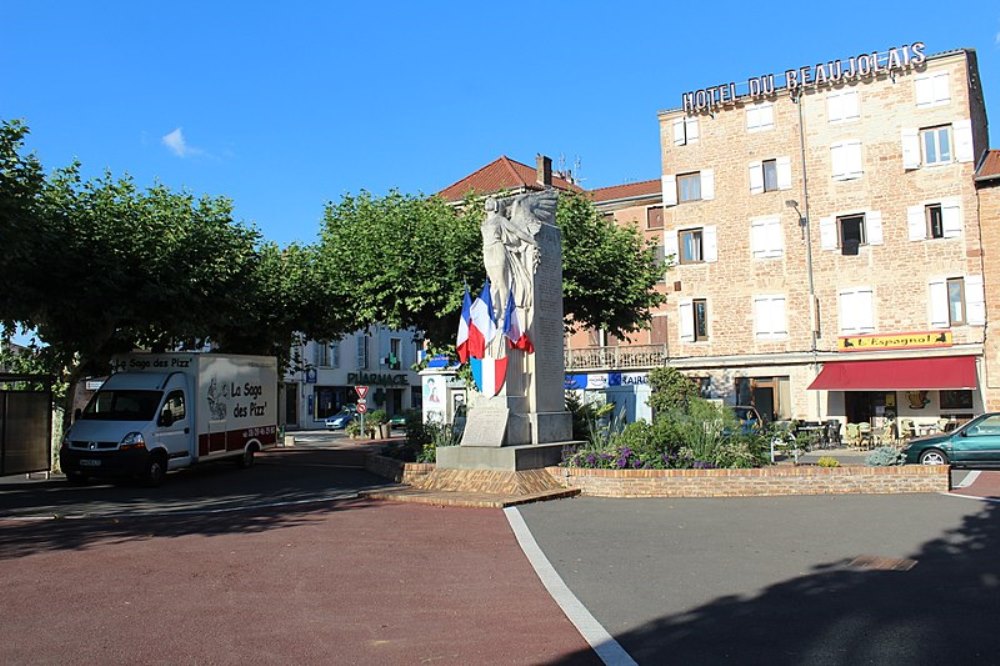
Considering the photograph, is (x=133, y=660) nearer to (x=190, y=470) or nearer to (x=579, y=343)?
(x=190, y=470)

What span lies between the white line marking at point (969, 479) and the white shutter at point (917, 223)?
16.8m

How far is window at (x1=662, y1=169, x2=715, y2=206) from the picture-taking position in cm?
3728

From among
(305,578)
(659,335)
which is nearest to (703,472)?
(305,578)

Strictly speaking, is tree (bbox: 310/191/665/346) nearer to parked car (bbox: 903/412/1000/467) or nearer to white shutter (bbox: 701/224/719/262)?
parked car (bbox: 903/412/1000/467)

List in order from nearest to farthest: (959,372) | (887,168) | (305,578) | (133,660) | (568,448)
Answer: (133,660)
(305,578)
(568,448)
(959,372)
(887,168)

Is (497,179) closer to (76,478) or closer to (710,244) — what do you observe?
(710,244)

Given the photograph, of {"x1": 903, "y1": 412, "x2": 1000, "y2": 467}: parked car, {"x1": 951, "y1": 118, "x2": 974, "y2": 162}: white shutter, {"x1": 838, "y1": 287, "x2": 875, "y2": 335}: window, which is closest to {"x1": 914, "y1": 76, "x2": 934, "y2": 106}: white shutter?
{"x1": 951, "y1": 118, "x2": 974, "y2": 162}: white shutter

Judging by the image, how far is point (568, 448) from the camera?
50.8ft

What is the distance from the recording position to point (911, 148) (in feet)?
108

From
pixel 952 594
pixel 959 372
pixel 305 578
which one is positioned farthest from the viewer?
pixel 959 372

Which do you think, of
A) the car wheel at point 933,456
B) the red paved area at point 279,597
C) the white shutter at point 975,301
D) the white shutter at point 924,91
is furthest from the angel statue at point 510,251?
the white shutter at point 924,91

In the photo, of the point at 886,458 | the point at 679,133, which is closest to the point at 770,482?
the point at 886,458

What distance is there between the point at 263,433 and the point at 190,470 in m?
1.94

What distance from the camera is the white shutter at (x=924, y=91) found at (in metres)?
32.6
